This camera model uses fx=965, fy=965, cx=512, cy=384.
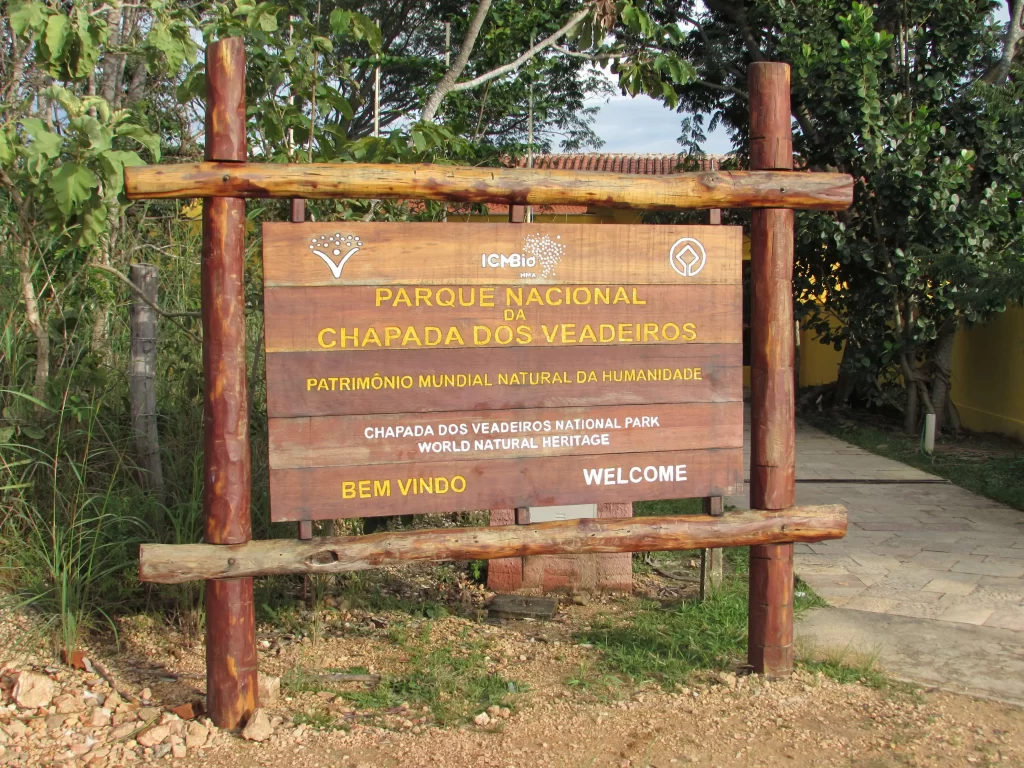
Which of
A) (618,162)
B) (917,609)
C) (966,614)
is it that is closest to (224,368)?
(917,609)

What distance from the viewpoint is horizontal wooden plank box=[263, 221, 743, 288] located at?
3357 millimetres

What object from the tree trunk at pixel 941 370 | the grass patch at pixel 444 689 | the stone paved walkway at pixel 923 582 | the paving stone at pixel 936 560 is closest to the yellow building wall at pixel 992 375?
the tree trunk at pixel 941 370

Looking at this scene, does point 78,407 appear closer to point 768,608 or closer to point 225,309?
point 225,309

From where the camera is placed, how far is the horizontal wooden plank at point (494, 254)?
11.0ft

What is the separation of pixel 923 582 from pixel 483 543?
9.84ft

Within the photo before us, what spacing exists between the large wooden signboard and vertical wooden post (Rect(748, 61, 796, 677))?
0.33 ft

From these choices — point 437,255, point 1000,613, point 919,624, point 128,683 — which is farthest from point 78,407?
point 1000,613

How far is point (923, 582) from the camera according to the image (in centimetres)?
528

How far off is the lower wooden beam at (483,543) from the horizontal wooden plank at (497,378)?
0.46m

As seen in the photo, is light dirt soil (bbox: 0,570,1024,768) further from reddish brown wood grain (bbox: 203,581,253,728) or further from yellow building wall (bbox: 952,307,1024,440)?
yellow building wall (bbox: 952,307,1024,440)

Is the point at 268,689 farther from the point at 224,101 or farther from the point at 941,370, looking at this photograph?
the point at 941,370

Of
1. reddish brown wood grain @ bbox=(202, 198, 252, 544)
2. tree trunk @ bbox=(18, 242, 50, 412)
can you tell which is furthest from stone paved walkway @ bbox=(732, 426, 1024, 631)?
tree trunk @ bbox=(18, 242, 50, 412)

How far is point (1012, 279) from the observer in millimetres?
7605

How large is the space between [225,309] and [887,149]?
9.22m
